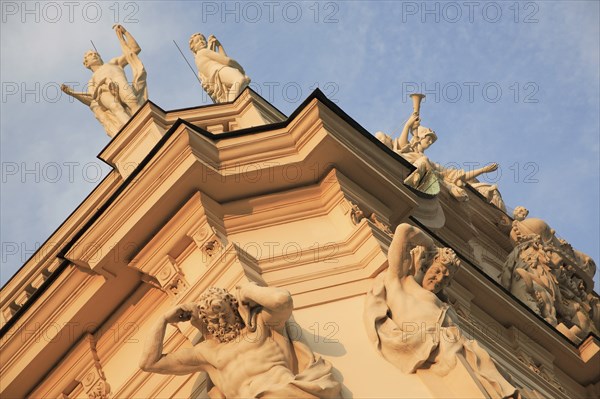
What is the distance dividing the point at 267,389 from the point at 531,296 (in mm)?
7083

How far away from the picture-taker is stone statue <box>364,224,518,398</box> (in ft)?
46.7

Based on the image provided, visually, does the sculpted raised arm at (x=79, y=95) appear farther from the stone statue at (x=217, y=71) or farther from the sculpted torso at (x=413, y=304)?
the sculpted torso at (x=413, y=304)

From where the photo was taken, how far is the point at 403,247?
1486cm

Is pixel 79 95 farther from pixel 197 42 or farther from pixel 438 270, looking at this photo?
pixel 438 270

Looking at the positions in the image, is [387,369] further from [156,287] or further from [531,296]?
[531,296]

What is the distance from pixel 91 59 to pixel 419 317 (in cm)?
817

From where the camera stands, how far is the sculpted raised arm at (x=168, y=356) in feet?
46.8

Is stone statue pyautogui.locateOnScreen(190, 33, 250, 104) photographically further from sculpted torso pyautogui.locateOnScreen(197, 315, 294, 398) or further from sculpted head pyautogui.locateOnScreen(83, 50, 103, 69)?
sculpted torso pyautogui.locateOnScreen(197, 315, 294, 398)

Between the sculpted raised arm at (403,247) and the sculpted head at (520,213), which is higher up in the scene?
the sculpted head at (520,213)

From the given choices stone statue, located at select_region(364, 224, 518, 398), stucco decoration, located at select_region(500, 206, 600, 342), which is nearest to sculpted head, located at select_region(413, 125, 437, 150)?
stucco decoration, located at select_region(500, 206, 600, 342)

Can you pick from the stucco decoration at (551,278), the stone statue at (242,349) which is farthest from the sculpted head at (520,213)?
the stone statue at (242,349)

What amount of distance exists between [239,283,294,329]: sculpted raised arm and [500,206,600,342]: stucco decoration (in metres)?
6.31

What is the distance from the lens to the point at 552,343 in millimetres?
18344

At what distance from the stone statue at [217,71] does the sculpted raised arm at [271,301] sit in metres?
6.03
